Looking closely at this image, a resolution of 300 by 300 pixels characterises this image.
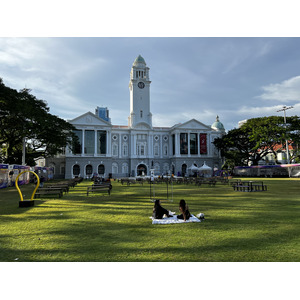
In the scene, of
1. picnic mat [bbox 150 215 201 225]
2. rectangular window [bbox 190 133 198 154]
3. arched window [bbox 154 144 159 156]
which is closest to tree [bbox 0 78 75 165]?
picnic mat [bbox 150 215 201 225]

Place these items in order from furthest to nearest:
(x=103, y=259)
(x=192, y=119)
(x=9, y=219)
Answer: (x=192, y=119), (x=9, y=219), (x=103, y=259)

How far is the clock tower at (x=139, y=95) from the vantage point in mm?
57469

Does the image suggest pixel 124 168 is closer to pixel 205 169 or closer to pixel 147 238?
pixel 205 169

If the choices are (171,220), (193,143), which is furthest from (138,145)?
(171,220)

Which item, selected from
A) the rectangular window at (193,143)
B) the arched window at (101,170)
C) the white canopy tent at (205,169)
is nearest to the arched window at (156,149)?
the rectangular window at (193,143)

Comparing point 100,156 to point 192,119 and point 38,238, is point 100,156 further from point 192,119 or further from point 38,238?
point 38,238

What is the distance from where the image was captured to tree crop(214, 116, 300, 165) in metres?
42.5

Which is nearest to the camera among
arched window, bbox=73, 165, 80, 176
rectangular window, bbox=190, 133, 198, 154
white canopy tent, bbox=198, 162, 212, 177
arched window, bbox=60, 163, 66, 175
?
white canopy tent, bbox=198, 162, 212, 177

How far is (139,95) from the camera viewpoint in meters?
58.4

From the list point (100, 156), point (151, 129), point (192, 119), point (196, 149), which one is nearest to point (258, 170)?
point (196, 149)

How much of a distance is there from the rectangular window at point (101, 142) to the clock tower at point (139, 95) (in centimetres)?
825

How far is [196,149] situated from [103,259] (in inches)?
2136

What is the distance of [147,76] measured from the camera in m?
59.9

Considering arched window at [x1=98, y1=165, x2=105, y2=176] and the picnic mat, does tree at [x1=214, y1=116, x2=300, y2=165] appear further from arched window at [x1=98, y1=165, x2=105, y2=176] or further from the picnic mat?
the picnic mat
